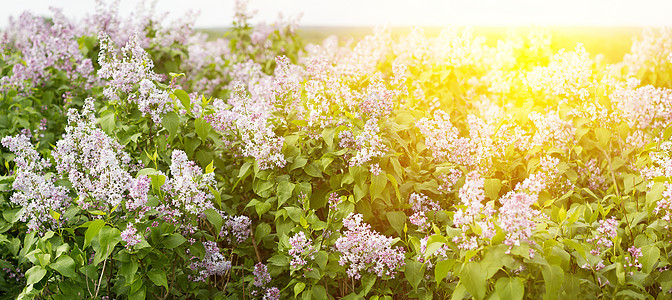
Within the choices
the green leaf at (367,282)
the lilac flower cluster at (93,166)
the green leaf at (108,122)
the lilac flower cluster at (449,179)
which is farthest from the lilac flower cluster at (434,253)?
the green leaf at (108,122)

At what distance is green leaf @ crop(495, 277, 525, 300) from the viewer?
2865 millimetres

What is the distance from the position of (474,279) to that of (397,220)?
1.20 m

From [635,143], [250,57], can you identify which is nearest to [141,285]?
[635,143]

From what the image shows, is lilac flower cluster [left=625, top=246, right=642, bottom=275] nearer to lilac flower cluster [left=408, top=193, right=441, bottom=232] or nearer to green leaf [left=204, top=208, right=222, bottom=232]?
lilac flower cluster [left=408, top=193, right=441, bottom=232]

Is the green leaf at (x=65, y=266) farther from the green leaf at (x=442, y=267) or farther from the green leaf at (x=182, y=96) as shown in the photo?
the green leaf at (x=442, y=267)

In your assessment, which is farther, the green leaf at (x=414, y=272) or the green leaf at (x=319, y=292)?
the green leaf at (x=319, y=292)

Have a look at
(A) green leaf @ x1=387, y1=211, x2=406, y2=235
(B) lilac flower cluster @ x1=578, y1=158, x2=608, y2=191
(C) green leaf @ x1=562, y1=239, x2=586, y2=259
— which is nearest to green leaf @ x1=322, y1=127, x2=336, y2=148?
(A) green leaf @ x1=387, y1=211, x2=406, y2=235

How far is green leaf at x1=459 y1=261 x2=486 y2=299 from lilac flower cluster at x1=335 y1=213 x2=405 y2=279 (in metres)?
0.69

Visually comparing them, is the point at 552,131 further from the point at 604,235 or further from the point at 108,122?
the point at 108,122

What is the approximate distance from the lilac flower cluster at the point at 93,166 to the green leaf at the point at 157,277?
A: 45 centimetres

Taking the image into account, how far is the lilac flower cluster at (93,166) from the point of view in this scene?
356cm

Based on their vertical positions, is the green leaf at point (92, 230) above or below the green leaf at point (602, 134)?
below

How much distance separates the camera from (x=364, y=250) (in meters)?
3.54

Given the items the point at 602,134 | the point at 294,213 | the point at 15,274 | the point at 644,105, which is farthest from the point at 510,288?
the point at 15,274
